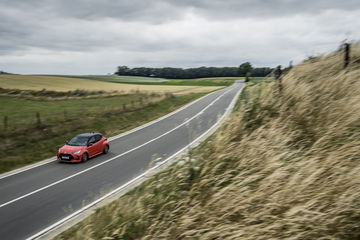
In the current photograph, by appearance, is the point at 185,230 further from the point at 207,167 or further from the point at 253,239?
the point at 207,167

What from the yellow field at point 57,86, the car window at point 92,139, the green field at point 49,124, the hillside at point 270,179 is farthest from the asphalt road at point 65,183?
the yellow field at point 57,86

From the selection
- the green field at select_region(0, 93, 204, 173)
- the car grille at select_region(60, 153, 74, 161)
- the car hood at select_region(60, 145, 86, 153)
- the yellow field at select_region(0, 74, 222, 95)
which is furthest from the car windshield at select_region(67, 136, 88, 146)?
the yellow field at select_region(0, 74, 222, 95)

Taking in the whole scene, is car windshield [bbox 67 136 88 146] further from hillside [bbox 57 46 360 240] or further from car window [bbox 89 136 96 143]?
hillside [bbox 57 46 360 240]

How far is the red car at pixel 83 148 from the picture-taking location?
17703 mm

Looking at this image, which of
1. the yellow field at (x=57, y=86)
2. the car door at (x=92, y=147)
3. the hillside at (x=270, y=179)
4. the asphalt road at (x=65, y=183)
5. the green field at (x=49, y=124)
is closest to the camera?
the hillside at (x=270, y=179)

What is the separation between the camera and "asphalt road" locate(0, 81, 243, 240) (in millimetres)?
10367

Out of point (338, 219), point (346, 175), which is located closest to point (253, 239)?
point (338, 219)

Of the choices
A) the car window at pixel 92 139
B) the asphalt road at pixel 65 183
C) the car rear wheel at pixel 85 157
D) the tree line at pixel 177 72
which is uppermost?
the tree line at pixel 177 72

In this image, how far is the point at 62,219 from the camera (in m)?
10.4

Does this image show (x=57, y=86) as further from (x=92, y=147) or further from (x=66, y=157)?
(x=66, y=157)

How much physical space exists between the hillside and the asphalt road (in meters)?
0.90

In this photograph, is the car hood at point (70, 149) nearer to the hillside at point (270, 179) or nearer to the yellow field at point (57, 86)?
the hillside at point (270, 179)

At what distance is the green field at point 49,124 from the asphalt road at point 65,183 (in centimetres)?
283

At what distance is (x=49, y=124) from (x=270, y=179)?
939 inches
